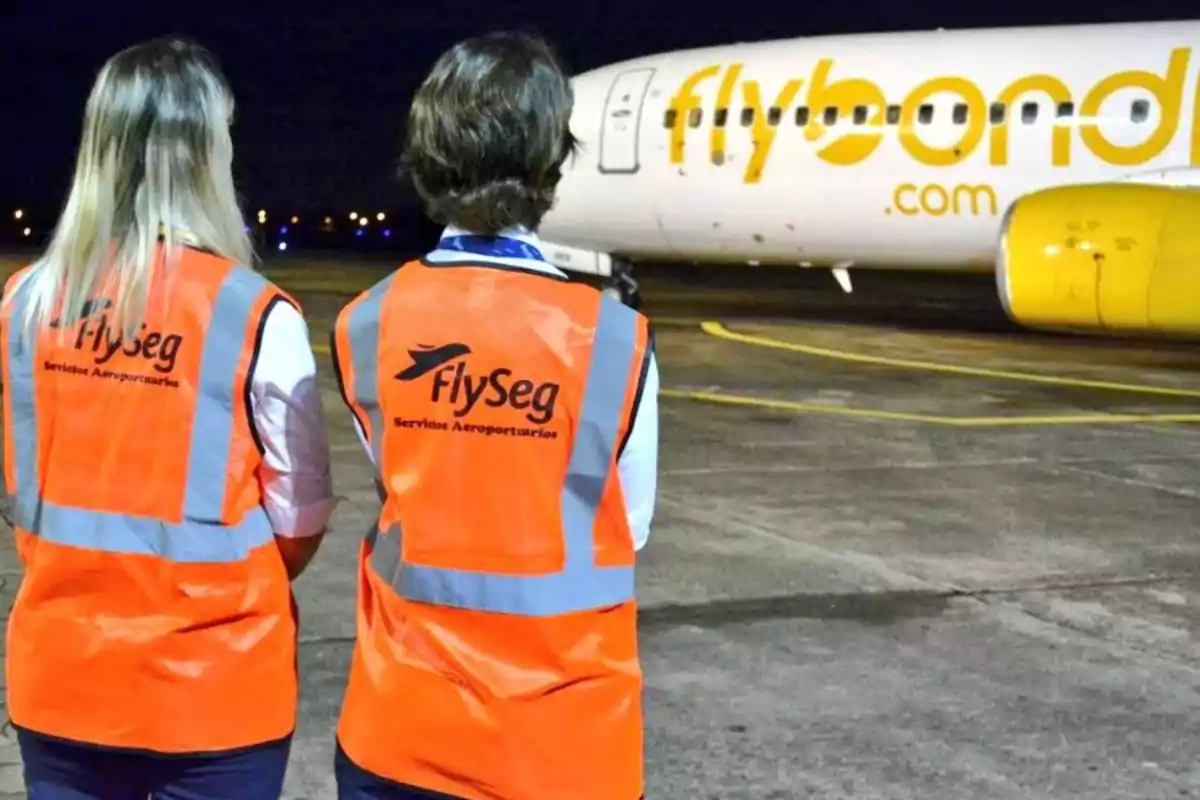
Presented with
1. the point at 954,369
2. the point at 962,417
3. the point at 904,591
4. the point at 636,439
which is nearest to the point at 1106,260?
the point at 954,369

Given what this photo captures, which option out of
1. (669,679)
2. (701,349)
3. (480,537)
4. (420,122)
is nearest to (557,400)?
(480,537)

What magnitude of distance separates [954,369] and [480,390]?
44.0 feet

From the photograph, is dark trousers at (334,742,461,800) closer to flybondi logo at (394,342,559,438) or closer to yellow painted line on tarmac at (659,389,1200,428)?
flybondi logo at (394,342,559,438)

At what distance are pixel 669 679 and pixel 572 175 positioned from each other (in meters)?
14.2

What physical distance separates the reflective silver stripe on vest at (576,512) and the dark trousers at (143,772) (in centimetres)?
47

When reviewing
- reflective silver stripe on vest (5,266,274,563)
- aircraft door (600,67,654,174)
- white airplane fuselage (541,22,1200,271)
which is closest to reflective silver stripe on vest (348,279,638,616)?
reflective silver stripe on vest (5,266,274,563)

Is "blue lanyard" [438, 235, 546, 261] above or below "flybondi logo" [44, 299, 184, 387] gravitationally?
above

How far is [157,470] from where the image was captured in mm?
2629

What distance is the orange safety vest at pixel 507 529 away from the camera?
7.79ft

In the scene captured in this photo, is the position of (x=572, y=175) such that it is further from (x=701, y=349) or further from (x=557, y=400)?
(x=557, y=400)

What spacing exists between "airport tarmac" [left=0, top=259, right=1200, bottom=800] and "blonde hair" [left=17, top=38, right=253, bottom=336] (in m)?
2.31

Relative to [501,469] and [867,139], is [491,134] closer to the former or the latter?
[501,469]

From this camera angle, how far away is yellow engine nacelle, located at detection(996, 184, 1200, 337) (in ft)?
44.2

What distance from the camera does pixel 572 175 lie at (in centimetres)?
1947
